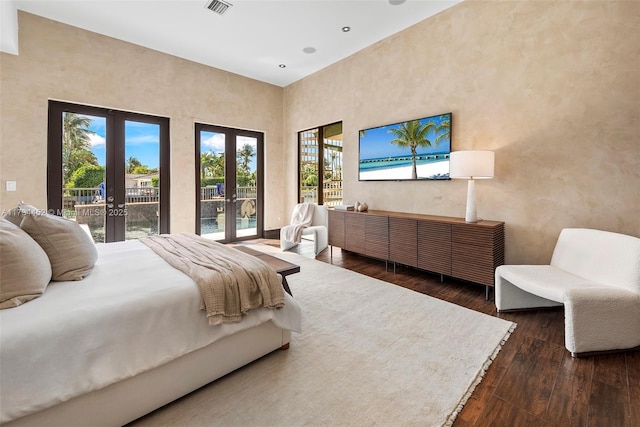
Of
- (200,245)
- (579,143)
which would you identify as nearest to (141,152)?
(200,245)

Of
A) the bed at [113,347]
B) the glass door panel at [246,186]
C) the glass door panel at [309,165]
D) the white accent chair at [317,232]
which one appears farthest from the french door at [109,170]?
the bed at [113,347]

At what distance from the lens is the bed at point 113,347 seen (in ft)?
3.63

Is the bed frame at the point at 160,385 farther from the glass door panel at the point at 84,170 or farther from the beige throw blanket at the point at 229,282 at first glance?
the glass door panel at the point at 84,170

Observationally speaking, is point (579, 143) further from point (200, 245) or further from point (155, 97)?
point (155, 97)

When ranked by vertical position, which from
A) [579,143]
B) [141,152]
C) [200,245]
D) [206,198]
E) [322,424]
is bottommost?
[322,424]

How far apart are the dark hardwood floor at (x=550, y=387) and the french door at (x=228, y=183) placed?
16.2 ft

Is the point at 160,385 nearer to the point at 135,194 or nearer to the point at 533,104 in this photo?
the point at 533,104

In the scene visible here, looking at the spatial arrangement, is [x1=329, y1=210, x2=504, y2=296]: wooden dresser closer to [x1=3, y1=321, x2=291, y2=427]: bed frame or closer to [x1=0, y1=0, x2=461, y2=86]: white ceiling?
[x1=3, y1=321, x2=291, y2=427]: bed frame

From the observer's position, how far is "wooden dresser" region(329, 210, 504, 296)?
2998mm

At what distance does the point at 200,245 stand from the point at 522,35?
3860 millimetres

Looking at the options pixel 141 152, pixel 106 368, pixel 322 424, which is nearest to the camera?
pixel 106 368

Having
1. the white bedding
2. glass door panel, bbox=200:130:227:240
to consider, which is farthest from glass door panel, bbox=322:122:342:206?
the white bedding

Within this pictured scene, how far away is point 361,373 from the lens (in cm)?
179

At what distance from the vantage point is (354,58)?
4871 millimetres
